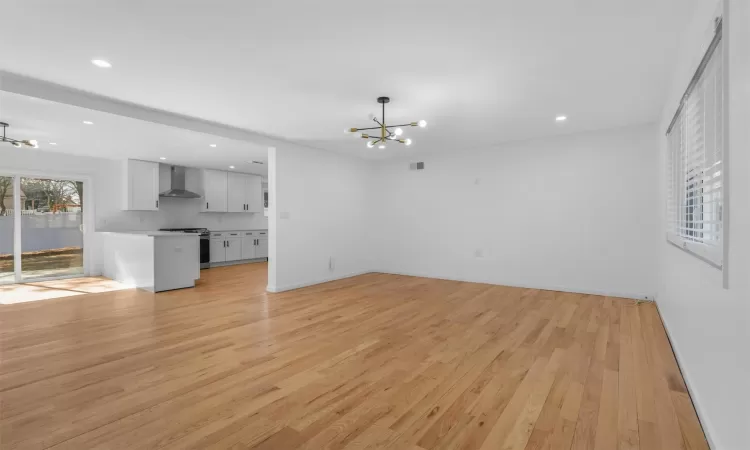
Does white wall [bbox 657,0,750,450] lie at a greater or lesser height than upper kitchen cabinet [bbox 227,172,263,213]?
lesser

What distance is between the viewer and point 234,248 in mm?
9570

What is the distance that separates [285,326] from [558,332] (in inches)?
116

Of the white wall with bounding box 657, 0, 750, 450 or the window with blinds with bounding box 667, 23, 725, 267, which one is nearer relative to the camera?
the white wall with bounding box 657, 0, 750, 450

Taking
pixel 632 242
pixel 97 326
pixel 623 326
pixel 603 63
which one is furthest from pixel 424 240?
pixel 97 326

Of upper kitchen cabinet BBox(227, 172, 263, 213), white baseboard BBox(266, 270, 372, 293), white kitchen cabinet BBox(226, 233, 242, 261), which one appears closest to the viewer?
white baseboard BBox(266, 270, 372, 293)

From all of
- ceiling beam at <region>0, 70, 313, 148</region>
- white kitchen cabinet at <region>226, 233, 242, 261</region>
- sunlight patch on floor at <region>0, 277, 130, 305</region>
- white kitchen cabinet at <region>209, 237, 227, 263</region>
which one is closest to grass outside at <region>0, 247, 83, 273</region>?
sunlight patch on floor at <region>0, 277, 130, 305</region>

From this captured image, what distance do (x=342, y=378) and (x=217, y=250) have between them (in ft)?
24.7

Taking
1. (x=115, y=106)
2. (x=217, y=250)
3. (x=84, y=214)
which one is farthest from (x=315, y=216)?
(x=84, y=214)

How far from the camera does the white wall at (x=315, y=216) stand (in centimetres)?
589

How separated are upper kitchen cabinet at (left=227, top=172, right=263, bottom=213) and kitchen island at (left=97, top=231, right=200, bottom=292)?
3.12 metres

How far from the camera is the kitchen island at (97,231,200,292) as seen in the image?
19.3 ft

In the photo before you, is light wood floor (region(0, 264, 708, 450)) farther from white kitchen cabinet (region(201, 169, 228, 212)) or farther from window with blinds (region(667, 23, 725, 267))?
white kitchen cabinet (region(201, 169, 228, 212))

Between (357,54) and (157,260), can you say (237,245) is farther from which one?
(357,54)

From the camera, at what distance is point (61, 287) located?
623cm
